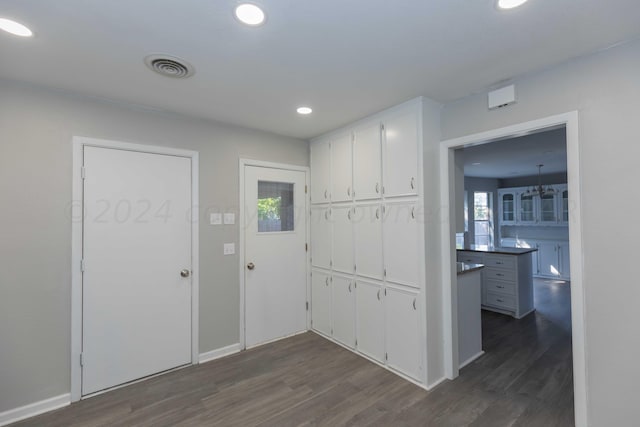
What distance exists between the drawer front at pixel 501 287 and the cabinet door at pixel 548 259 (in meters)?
3.41

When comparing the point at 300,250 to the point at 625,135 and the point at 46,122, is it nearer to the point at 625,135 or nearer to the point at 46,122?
the point at 46,122

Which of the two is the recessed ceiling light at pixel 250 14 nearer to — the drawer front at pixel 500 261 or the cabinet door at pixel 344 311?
the cabinet door at pixel 344 311

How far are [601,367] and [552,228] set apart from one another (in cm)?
630

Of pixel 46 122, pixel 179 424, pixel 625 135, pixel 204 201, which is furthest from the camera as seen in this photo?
pixel 204 201

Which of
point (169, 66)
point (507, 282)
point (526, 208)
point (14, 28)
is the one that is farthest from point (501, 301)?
point (14, 28)

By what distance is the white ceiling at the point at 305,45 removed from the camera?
57.4 inches

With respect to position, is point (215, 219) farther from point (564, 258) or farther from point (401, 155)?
point (564, 258)

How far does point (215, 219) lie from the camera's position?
122 inches

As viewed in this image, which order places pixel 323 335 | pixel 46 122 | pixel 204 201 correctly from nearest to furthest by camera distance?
1. pixel 46 122
2. pixel 204 201
3. pixel 323 335

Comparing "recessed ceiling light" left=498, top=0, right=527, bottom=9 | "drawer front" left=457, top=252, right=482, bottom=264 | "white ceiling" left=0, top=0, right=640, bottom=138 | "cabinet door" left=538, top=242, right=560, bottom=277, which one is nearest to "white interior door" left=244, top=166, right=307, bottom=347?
"white ceiling" left=0, top=0, right=640, bottom=138

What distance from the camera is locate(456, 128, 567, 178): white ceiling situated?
3861mm

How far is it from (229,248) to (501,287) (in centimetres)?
401

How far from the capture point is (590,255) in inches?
74.2

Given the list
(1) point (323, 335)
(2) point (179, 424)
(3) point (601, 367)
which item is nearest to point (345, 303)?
(1) point (323, 335)
